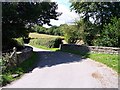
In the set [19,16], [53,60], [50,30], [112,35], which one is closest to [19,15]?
[19,16]

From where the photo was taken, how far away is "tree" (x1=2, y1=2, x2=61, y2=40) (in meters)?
24.6

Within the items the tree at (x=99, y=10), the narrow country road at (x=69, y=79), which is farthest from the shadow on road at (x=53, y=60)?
the tree at (x=99, y=10)

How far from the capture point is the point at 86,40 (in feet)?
120

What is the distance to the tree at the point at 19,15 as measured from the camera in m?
24.6

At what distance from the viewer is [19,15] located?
2691 cm

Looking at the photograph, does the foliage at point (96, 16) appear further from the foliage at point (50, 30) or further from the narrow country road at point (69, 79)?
the foliage at point (50, 30)

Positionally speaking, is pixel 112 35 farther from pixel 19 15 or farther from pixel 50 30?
pixel 50 30

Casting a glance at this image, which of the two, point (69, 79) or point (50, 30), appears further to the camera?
point (50, 30)

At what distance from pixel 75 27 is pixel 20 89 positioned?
28246 millimetres

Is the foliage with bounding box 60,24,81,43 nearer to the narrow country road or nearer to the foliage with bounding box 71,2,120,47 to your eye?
the foliage with bounding box 71,2,120,47

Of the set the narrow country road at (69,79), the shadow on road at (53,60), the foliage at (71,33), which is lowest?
the shadow on road at (53,60)

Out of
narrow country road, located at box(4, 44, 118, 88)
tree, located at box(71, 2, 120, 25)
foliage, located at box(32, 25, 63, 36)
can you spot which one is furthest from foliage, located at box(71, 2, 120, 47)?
foliage, located at box(32, 25, 63, 36)

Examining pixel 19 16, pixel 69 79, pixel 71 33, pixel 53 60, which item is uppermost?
pixel 19 16

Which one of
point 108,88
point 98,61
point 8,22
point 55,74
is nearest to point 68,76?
point 55,74
